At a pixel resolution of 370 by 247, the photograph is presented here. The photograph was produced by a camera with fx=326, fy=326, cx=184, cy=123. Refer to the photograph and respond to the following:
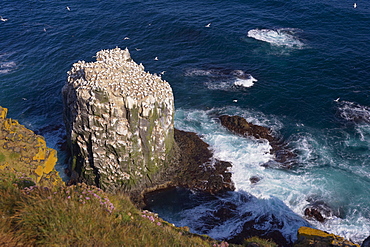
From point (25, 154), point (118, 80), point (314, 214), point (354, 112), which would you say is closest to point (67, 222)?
point (25, 154)

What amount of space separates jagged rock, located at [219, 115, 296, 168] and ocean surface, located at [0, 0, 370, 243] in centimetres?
96

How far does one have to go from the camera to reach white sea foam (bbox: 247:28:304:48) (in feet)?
213

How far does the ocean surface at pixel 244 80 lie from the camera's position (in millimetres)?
36969

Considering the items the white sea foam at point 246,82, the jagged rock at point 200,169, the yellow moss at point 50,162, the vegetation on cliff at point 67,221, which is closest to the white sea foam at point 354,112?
the white sea foam at point 246,82

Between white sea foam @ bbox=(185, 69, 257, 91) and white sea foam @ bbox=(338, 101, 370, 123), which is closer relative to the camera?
white sea foam @ bbox=(338, 101, 370, 123)

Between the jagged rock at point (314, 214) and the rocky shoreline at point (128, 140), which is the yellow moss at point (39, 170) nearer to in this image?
the rocky shoreline at point (128, 140)

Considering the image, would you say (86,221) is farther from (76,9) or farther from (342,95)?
(76,9)

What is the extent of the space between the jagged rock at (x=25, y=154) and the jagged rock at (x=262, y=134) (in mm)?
25427

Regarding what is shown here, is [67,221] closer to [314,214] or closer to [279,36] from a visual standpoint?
[314,214]

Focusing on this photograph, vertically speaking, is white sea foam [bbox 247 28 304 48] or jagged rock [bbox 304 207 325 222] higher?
white sea foam [bbox 247 28 304 48]

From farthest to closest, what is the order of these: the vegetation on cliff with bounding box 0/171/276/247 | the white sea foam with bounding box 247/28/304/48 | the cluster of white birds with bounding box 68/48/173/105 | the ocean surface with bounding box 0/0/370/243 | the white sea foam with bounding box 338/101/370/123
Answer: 1. the white sea foam with bounding box 247/28/304/48
2. the white sea foam with bounding box 338/101/370/123
3. the ocean surface with bounding box 0/0/370/243
4. the cluster of white birds with bounding box 68/48/173/105
5. the vegetation on cliff with bounding box 0/171/276/247

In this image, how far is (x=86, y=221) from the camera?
47.6 feet

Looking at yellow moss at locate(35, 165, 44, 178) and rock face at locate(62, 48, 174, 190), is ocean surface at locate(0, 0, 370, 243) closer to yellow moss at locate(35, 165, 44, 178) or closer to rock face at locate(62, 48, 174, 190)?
rock face at locate(62, 48, 174, 190)

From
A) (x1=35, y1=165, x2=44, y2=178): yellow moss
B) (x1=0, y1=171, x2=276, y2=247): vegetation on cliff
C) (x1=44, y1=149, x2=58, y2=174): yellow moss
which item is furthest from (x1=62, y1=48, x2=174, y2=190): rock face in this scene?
(x1=0, y1=171, x2=276, y2=247): vegetation on cliff
